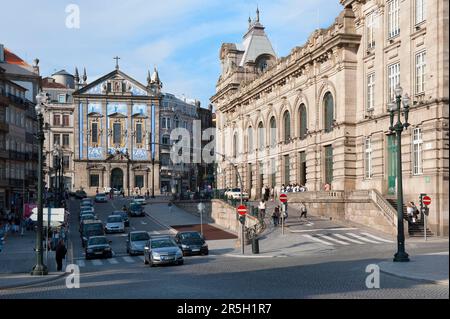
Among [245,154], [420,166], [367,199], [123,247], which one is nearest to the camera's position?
[420,166]

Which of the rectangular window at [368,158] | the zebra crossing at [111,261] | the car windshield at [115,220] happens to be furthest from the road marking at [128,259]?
the rectangular window at [368,158]

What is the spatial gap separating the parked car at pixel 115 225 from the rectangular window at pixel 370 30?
25041 mm

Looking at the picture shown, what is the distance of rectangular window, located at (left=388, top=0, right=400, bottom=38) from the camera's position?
44562 mm

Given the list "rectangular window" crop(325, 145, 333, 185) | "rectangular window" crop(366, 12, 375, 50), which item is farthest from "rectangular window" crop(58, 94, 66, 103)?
"rectangular window" crop(366, 12, 375, 50)

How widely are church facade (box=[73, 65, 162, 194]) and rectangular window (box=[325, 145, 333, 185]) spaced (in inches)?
2407

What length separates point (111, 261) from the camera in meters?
37.2

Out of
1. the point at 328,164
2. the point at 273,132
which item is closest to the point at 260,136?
the point at 273,132

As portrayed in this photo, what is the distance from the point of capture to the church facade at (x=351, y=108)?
40281 mm

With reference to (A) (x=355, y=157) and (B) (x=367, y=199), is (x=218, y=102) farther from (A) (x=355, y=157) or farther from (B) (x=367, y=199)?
(B) (x=367, y=199)

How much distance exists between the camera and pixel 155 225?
62062 millimetres

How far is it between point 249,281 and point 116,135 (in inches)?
3837

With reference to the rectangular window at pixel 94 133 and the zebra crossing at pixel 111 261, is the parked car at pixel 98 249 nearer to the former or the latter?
the zebra crossing at pixel 111 261

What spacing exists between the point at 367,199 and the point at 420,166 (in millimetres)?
4886
